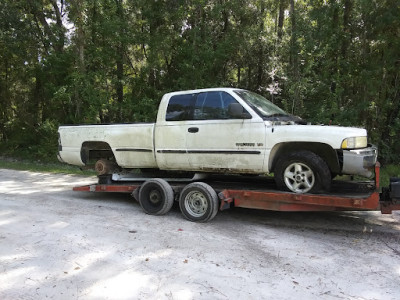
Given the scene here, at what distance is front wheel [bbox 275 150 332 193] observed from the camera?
5191 mm

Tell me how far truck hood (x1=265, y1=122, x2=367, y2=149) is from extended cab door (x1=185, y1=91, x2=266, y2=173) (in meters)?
0.24

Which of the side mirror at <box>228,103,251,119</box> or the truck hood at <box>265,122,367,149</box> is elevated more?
the side mirror at <box>228,103,251,119</box>

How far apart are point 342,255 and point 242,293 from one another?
1.79m

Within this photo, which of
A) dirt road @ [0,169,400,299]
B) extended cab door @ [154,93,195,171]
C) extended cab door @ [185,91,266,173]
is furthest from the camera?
extended cab door @ [154,93,195,171]

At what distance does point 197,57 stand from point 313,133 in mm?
9642

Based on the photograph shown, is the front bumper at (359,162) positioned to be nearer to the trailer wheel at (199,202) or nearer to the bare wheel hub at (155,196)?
the trailer wheel at (199,202)

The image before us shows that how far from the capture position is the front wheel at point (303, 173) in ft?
17.0

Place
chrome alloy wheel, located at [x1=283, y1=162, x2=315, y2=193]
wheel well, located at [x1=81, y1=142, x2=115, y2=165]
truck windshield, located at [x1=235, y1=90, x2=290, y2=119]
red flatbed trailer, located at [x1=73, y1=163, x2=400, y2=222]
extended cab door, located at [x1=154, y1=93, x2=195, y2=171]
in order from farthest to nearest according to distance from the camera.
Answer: wheel well, located at [x1=81, y1=142, x2=115, y2=165] < extended cab door, located at [x1=154, y1=93, x2=195, y2=171] < truck windshield, located at [x1=235, y1=90, x2=290, y2=119] < chrome alloy wheel, located at [x1=283, y1=162, x2=315, y2=193] < red flatbed trailer, located at [x1=73, y1=163, x2=400, y2=222]

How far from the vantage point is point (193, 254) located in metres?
4.50

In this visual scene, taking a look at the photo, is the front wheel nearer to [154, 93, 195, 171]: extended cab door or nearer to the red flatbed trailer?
the red flatbed trailer

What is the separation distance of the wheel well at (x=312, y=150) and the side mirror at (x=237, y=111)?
2.33 feet

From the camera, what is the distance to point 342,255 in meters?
4.54

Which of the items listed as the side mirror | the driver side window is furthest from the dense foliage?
the side mirror

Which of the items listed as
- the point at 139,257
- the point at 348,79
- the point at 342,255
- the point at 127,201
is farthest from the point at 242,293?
the point at 348,79
